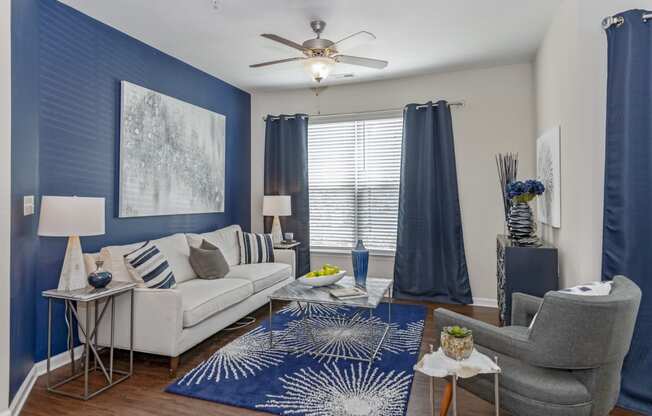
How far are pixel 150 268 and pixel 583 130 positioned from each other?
3212mm

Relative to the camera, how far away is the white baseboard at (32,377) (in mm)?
2287

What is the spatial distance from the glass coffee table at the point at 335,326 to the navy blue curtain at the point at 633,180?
1.60 metres

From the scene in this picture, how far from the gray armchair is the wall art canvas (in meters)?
1.37

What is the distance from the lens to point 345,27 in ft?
11.4

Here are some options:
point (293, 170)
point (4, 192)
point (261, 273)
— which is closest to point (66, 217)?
point (4, 192)

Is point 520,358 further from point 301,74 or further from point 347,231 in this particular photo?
point 301,74

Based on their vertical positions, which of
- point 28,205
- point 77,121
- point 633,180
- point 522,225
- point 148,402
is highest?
point 77,121

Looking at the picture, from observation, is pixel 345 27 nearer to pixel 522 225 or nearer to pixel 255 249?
pixel 522 225

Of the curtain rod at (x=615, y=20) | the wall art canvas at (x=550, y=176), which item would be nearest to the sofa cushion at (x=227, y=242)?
the wall art canvas at (x=550, y=176)

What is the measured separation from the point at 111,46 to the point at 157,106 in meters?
0.66

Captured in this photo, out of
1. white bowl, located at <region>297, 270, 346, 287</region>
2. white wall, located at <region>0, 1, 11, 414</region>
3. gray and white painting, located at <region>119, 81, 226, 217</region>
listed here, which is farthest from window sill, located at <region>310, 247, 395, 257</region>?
white wall, located at <region>0, 1, 11, 414</region>

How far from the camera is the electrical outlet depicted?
2541 millimetres

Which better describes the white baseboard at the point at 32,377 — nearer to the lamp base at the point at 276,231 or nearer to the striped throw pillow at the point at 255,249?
the striped throw pillow at the point at 255,249

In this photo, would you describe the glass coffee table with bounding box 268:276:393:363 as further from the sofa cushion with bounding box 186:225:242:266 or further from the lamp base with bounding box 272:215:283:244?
the lamp base with bounding box 272:215:283:244
